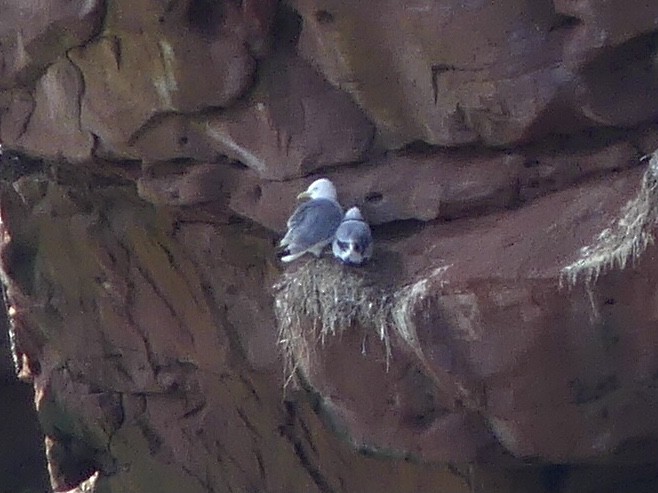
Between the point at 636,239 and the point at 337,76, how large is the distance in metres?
1.35

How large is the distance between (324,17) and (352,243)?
0.81 meters

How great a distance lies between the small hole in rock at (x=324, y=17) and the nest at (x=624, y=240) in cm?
121

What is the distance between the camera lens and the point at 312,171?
464cm

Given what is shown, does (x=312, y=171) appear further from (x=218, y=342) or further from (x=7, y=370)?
(x=7, y=370)

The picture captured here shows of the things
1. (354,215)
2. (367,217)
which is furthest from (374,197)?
(354,215)

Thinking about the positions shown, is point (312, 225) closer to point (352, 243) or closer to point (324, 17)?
point (352, 243)

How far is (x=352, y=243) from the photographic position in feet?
13.1

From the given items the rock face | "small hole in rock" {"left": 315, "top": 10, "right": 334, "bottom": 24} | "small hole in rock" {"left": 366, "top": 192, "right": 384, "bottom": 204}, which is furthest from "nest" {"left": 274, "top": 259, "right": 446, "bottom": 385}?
"small hole in rock" {"left": 315, "top": 10, "right": 334, "bottom": 24}

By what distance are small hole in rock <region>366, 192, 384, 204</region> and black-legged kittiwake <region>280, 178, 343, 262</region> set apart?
227mm

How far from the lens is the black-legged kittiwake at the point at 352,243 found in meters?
3.98

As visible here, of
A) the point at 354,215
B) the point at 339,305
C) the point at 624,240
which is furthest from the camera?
the point at 354,215

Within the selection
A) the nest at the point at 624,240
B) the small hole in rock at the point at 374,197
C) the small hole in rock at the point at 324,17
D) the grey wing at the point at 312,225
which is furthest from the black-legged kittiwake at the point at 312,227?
the nest at the point at 624,240

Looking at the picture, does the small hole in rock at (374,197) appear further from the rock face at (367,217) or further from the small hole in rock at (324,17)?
the small hole in rock at (324,17)

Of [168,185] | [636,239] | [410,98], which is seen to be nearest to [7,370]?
[168,185]
